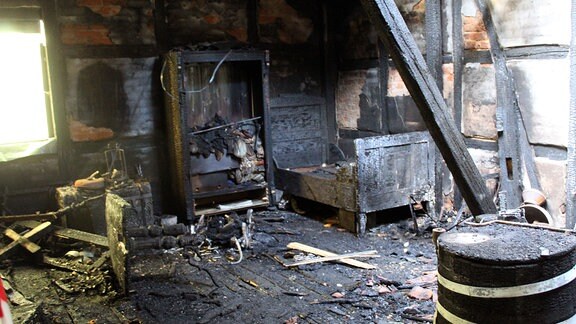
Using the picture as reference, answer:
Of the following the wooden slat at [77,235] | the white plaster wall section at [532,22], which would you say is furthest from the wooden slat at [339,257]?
the white plaster wall section at [532,22]

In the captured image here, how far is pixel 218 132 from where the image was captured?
679cm

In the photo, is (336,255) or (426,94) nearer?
(426,94)

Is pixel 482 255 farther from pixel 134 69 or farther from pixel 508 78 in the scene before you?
pixel 134 69

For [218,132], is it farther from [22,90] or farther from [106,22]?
[22,90]

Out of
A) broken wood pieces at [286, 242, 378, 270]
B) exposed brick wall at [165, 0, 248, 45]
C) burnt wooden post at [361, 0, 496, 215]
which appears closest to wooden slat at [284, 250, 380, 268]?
broken wood pieces at [286, 242, 378, 270]

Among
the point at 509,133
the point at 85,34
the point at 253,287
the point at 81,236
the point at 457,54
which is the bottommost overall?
the point at 253,287

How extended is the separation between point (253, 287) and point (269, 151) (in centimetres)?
255

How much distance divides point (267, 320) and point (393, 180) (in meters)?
2.42

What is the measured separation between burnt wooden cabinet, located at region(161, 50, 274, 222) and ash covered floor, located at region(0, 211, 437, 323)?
3.64 feet

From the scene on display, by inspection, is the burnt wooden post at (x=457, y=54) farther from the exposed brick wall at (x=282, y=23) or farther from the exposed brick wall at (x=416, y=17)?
the exposed brick wall at (x=282, y=23)

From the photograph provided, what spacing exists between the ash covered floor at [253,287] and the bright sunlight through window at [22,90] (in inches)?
60.2

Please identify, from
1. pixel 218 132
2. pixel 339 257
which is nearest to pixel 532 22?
pixel 339 257

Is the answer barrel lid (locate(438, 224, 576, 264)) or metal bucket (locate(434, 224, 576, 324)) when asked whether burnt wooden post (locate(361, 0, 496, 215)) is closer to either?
barrel lid (locate(438, 224, 576, 264))

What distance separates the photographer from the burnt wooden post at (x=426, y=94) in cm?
341
